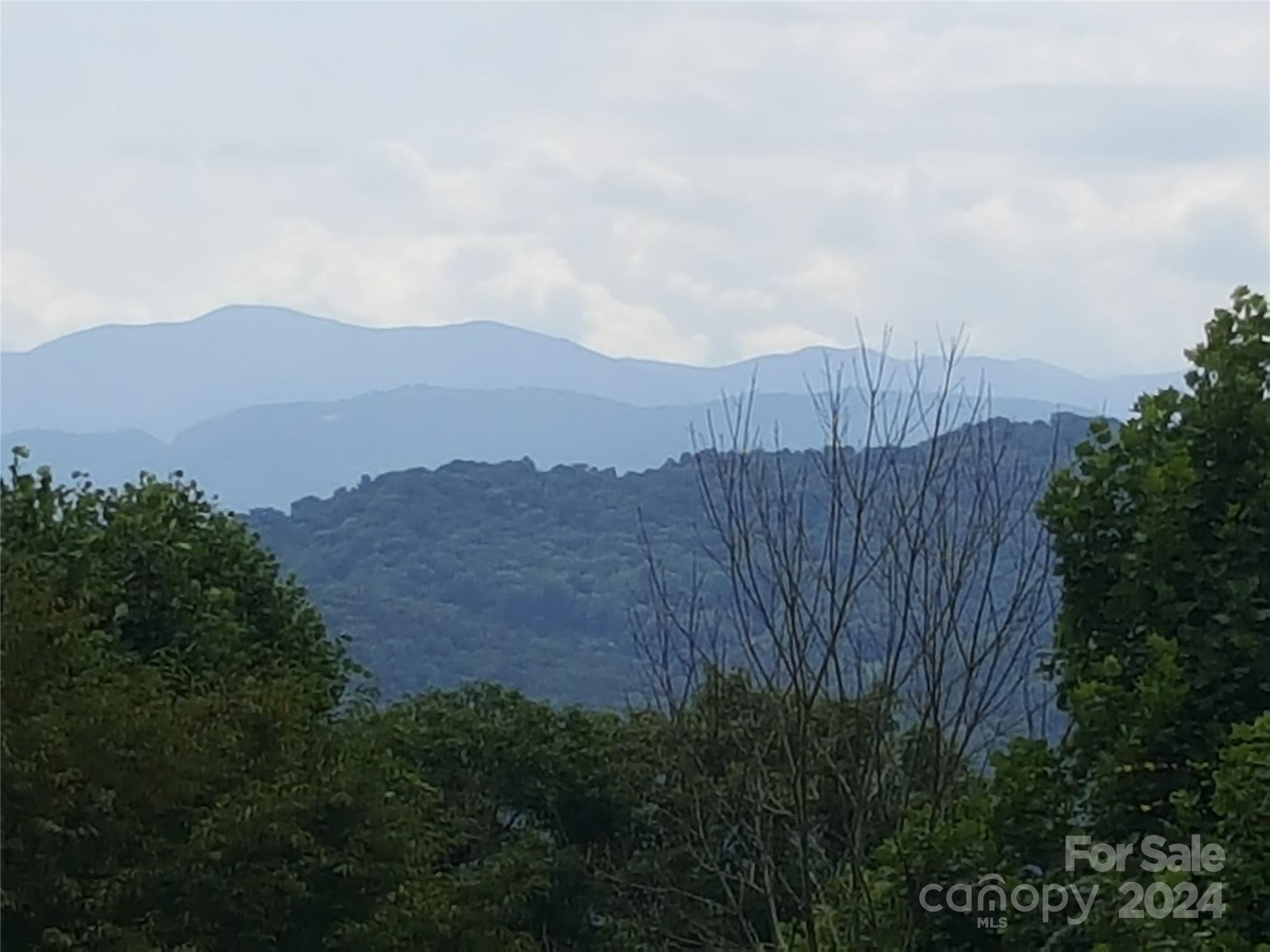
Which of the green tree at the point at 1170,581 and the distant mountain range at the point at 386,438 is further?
the distant mountain range at the point at 386,438

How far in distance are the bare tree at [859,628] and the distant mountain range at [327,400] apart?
46155mm

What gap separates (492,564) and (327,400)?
56.5 meters

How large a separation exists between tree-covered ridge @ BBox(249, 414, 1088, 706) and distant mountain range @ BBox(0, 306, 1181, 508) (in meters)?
15.7

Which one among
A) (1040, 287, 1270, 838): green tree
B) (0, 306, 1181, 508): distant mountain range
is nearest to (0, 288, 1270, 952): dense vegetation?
(1040, 287, 1270, 838): green tree

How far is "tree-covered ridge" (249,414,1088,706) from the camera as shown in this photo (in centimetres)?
2808

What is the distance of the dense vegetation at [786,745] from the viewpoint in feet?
16.1

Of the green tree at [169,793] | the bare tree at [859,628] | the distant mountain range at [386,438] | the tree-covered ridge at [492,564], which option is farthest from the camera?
the distant mountain range at [386,438]

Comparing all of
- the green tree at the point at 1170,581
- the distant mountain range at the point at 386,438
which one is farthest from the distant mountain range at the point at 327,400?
the green tree at the point at 1170,581

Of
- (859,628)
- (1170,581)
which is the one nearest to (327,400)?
(859,628)

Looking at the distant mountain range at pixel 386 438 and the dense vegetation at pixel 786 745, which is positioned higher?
the distant mountain range at pixel 386 438

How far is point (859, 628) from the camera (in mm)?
7113

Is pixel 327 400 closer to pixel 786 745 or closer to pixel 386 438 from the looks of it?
pixel 386 438

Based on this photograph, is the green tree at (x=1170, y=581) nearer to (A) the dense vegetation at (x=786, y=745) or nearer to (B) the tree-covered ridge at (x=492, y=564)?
(A) the dense vegetation at (x=786, y=745)

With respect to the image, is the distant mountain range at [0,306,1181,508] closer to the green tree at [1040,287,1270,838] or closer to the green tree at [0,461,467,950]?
the green tree at [0,461,467,950]
